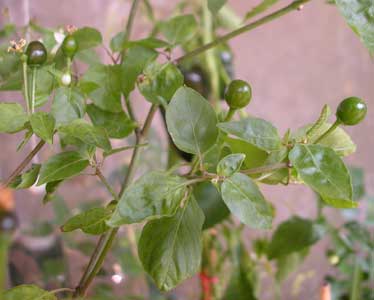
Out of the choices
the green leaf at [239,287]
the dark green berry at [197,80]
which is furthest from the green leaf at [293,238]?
the dark green berry at [197,80]

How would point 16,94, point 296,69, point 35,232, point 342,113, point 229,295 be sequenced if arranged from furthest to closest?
→ point 296,69
point 16,94
point 35,232
point 229,295
point 342,113

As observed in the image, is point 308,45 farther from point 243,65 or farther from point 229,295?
point 229,295

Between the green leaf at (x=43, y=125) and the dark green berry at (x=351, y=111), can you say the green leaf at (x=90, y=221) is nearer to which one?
the green leaf at (x=43, y=125)

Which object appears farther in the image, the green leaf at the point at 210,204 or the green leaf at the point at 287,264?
the green leaf at the point at 287,264

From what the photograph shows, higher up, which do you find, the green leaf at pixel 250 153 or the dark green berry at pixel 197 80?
the dark green berry at pixel 197 80

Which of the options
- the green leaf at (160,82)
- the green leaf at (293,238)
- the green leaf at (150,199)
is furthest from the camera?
the green leaf at (293,238)

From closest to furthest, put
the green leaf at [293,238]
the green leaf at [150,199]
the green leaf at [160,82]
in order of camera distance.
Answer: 1. the green leaf at [150,199]
2. the green leaf at [160,82]
3. the green leaf at [293,238]

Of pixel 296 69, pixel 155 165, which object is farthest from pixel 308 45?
pixel 155 165

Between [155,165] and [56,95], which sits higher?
[56,95]
